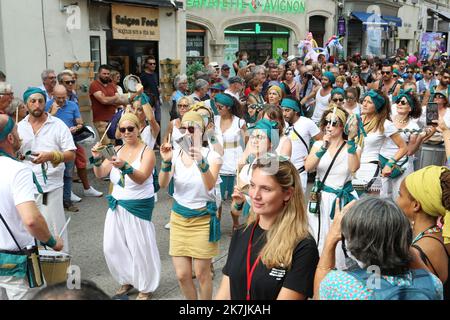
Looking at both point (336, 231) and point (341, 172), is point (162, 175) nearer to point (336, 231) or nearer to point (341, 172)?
point (341, 172)

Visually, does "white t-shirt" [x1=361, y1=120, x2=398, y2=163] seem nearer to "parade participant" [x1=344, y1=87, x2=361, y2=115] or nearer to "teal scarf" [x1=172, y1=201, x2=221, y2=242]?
"parade participant" [x1=344, y1=87, x2=361, y2=115]

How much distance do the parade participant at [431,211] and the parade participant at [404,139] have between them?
312 cm

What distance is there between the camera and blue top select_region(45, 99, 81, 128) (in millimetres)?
7382

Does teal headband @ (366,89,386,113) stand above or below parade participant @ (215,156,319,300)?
above

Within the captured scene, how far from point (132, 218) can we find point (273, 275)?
2.50 m

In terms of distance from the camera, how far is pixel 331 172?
500 centimetres

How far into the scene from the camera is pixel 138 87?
6762 mm

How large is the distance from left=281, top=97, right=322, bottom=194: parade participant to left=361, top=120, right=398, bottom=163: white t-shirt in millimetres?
575

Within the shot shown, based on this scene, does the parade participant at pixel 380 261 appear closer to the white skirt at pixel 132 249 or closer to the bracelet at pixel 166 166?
the bracelet at pixel 166 166

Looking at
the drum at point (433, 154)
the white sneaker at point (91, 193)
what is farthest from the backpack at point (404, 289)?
the white sneaker at point (91, 193)

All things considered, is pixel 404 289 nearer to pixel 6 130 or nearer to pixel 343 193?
pixel 6 130

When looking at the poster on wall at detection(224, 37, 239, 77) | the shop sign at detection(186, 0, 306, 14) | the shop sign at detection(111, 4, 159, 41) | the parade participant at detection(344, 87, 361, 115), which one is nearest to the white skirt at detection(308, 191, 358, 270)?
the parade participant at detection(344, 87, 361, 115)
